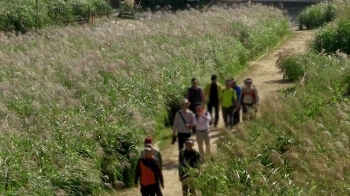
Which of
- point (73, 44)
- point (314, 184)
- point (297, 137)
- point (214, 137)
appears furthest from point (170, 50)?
point (314, 184)

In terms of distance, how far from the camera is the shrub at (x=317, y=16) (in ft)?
111

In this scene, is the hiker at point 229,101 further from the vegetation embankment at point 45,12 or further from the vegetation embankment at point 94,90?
the vegetation embankment at point 45,12

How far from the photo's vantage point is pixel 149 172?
12344 millimetres

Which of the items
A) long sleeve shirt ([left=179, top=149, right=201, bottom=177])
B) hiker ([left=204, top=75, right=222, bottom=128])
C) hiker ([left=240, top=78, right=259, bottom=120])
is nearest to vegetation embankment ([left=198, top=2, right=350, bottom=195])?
long sleeve shirt ([left=179, top=149, right=201, bottom=177])

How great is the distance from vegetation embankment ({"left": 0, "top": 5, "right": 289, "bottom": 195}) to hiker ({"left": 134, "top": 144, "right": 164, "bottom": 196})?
1397 mm

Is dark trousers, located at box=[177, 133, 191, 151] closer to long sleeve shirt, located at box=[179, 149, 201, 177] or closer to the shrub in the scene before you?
long sleeve shirt, located at box=[179, 149, 201, 177]

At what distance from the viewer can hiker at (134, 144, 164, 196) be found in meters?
12.3

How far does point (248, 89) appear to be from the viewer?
1628 centimetres

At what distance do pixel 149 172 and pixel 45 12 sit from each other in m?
23.0

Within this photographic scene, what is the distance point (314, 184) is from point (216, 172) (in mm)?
1569

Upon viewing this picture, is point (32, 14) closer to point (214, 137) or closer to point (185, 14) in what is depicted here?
point (185, 14)

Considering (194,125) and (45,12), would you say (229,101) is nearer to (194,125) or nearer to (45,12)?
(194,125)

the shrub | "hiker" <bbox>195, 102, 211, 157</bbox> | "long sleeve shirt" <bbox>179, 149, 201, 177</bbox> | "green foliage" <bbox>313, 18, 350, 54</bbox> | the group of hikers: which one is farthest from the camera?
the shrub

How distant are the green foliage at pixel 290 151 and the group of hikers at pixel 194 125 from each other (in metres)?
0.39
